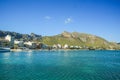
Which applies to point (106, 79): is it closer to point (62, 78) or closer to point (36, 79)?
point (62, 78)

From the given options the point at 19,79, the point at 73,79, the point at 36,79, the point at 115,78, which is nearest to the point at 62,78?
the point at 73,79

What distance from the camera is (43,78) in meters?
39.2

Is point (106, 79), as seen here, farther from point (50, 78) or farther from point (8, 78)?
point (8, 78)

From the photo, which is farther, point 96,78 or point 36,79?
point 96,78

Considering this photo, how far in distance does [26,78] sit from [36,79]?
2227mm

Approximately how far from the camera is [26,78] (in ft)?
128

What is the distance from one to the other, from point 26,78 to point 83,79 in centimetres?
1098

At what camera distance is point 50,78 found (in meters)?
39.1

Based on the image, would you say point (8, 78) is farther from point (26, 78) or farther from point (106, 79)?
point (106, 79)

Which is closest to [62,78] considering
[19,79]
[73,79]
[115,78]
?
[73,79]

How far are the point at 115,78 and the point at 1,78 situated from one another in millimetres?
22457

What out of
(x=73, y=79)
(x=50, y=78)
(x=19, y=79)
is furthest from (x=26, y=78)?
(x=73, y=79)

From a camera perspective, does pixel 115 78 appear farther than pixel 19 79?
Yes

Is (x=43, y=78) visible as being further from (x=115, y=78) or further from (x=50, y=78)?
(x=115, y=78)
